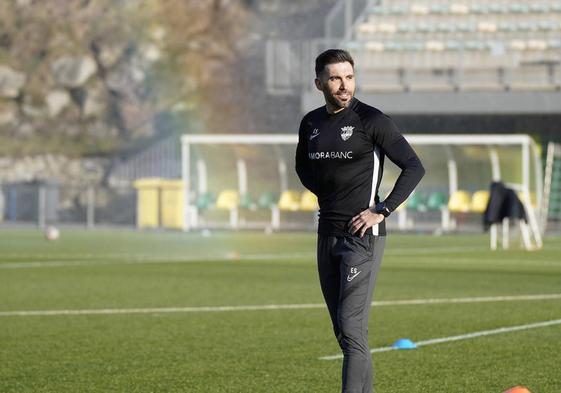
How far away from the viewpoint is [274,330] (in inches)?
453

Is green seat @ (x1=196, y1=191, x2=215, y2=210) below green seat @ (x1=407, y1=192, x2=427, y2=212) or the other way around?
below

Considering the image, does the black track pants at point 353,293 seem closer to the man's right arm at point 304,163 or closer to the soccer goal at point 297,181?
the man's right arm at point 304,163

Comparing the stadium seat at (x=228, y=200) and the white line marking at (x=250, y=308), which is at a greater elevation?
the white line marking at (x=250, y=308)

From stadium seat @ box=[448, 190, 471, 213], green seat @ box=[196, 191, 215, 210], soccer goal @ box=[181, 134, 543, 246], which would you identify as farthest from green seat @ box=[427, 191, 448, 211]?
green seat @ box=[196, 191, 215, 210]

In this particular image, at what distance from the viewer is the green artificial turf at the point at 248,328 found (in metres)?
8.64

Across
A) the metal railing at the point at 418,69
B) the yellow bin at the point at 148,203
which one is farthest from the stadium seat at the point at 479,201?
the yellow bin at the point at 148,203

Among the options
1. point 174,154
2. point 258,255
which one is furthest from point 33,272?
point 174,154

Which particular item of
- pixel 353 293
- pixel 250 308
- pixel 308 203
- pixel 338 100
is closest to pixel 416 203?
pixel 308 203

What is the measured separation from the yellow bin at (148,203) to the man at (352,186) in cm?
3394

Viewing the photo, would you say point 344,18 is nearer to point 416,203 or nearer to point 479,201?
point 416,203

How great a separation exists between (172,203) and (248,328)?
29.7 m

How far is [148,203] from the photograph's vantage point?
41500 mm

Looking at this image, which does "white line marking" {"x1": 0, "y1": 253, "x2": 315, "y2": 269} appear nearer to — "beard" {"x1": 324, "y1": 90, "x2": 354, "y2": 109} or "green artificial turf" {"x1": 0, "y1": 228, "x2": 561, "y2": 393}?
"green artificial turf" {"x1": 0, "y1": 228, "x2": 561, "y2": 393}

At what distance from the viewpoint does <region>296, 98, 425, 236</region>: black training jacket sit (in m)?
6.67
